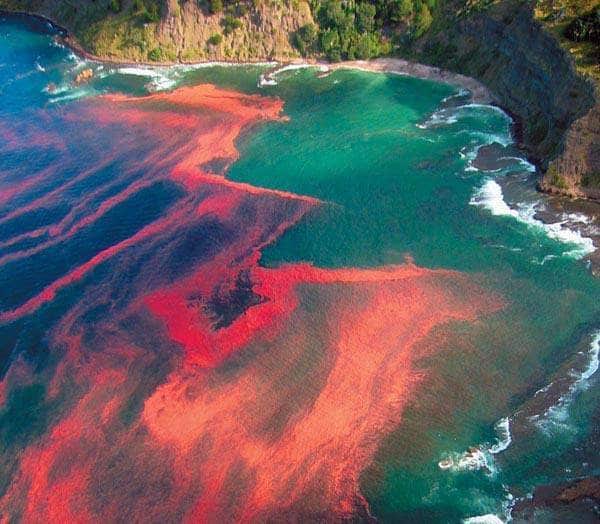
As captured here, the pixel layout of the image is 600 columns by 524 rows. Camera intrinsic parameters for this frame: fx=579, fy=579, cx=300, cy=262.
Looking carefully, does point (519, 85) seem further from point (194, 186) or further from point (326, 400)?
point (326, 400)

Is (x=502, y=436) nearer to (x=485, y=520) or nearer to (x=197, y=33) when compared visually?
(x=485, y=520)

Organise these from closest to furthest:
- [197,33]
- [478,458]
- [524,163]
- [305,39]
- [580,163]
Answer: [478,458]
[580,163]
[524,163]
[305,39]
[197,33]

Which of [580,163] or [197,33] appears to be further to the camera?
[197,33]

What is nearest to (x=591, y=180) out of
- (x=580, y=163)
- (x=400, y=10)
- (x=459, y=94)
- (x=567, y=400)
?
(x=580, y=163)

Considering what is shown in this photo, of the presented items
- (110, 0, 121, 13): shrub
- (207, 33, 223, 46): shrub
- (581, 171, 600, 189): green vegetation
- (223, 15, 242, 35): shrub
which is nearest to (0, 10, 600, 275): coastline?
(207, 33, 223, 46): shrub

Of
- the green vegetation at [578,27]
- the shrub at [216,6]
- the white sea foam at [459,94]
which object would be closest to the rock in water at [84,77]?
the shrub at [216,6]

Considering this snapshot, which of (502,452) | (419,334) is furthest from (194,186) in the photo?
(502,452)

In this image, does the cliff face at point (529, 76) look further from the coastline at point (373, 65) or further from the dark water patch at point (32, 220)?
the dark water patch at point (32, 220)
